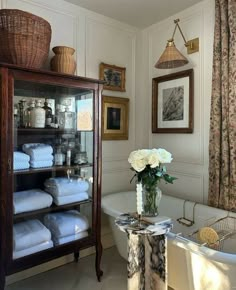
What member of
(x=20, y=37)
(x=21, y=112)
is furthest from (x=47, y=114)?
(x=20, y=37)

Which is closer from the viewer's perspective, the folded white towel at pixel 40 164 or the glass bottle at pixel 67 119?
the folded white towel at pixel 40 164

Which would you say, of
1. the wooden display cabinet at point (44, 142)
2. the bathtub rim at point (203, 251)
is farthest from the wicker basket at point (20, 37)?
the bathtub rim at point (203, 251)

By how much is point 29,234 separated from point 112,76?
71.1 inches

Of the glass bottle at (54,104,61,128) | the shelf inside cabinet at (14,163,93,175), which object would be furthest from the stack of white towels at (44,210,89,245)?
the glass bottle at (54,104,61,128)

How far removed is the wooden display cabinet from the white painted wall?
0.96 metres

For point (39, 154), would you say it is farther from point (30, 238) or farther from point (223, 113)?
point (223, 113)

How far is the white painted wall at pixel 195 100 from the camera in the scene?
2.34 m

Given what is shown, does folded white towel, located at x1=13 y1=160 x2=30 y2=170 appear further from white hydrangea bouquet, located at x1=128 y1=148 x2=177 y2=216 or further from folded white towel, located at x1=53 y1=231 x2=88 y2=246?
white hydrangea bouquet, located at x1=128 y1=148 x2=177 y2=216

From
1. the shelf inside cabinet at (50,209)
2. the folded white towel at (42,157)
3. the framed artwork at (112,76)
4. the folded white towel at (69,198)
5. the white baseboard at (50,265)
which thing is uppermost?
the framed artwork at (112,76)

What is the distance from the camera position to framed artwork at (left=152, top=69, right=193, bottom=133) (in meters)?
2.47

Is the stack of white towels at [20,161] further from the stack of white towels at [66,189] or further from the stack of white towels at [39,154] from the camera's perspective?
the stack of white towels at [66,189]

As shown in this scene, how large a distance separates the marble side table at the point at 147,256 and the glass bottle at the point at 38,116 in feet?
3.26

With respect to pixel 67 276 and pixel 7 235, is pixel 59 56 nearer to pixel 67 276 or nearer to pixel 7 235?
pixel 7 235

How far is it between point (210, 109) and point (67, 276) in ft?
6.60
